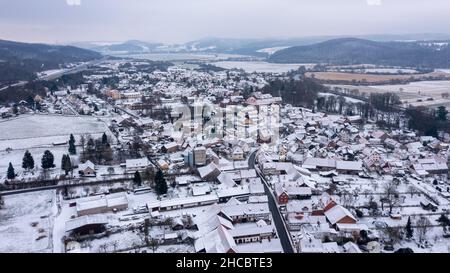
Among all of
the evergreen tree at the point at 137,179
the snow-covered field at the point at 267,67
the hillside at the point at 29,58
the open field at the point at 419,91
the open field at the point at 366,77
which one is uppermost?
the hillside at the point at 29,58

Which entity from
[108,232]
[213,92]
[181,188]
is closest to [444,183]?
[181,188]

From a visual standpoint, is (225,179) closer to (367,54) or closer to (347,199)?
(347,199)

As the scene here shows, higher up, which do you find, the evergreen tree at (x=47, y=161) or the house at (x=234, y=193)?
the evergreen tree at (x=47, y=161)

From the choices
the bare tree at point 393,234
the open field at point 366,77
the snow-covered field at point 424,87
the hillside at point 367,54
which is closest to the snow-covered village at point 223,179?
the bare tree at point 393,234

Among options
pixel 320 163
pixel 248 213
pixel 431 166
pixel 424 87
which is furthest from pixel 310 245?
pixel 424 87

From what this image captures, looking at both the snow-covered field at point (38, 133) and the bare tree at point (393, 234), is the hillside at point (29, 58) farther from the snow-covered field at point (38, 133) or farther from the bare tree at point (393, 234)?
the bare tree at point (393, 234)

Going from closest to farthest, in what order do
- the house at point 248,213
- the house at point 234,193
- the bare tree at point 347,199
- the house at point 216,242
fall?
the house at point 216,242, the house at point 248,213, the bare tree at point 347,199, the house at point 234,193

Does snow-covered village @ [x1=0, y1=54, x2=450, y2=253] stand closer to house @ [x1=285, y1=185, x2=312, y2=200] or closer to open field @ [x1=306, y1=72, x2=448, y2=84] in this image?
house @ [x1=285, y1=185, x2=312, y2=200]
